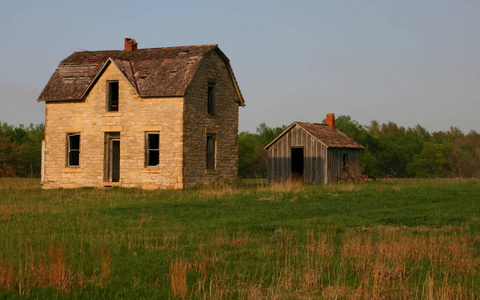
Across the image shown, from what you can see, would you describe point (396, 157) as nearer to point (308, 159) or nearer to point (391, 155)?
point (391, 155)

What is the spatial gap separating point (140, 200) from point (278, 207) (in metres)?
5.62

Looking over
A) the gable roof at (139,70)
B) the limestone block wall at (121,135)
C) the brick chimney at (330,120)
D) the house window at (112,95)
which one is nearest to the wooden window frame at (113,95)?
the house window at (112,95)

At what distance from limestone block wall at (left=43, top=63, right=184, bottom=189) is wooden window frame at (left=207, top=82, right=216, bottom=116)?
9.35 feet

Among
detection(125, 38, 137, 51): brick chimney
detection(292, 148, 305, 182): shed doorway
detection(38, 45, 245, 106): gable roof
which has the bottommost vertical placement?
detection(292, 148, 305, 182): shed doorway

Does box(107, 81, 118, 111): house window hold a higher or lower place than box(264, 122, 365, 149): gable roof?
higher

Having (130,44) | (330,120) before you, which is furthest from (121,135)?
(330,120)

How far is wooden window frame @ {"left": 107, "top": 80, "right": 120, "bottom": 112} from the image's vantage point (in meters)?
28.9

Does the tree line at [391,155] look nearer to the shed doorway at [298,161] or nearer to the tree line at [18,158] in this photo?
the tree line at [18,158]

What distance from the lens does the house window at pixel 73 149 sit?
97.2 feet

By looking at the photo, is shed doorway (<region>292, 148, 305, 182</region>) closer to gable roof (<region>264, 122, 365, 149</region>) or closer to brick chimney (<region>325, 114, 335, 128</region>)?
gable roof (<region>264, 122, 365, 149</region>)

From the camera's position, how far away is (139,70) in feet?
95.5

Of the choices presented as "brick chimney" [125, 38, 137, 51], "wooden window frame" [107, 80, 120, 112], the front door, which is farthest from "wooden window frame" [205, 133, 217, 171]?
"brick chimney" [125, 38, 137, 51]

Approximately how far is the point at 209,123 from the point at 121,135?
450 centimetres

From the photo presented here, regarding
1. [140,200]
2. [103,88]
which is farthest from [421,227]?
[103,88]
